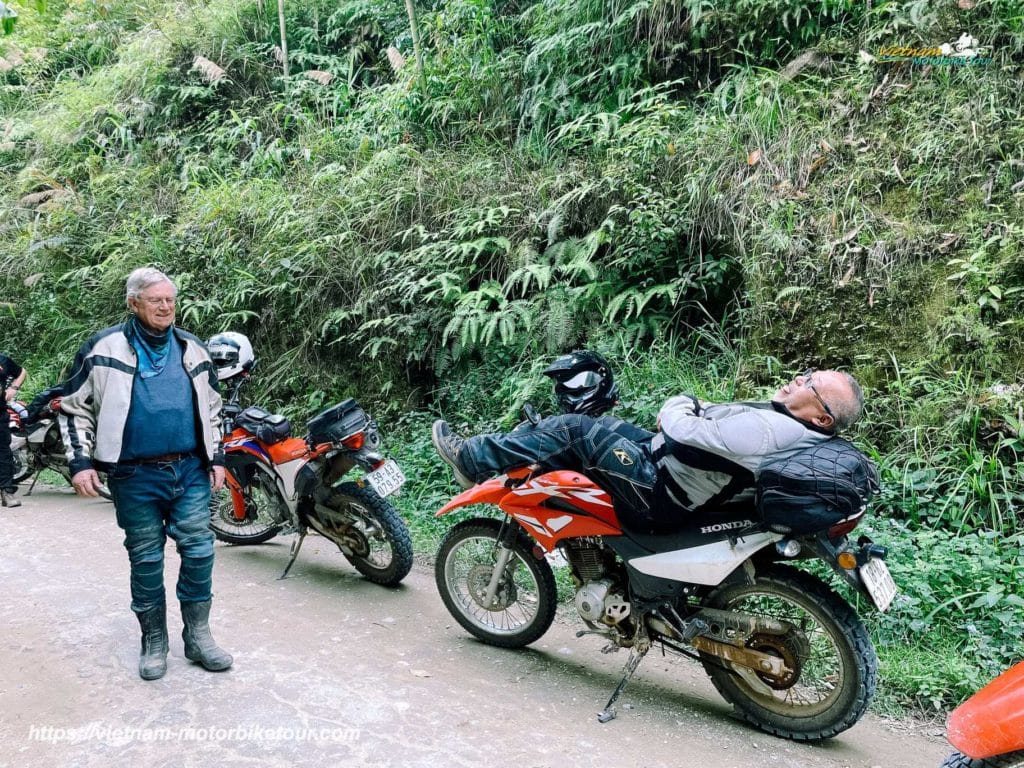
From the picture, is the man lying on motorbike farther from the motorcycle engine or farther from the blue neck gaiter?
the blue neck gaiter

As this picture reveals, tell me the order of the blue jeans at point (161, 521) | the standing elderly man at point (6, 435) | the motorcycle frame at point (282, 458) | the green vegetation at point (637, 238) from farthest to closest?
1. the standing elderly man at point (6, 435)
2. the motorcycle frame at point (282, 458)
3. the green vegetation at point (637, 238)
4. the blue jeans at point (161, 521)

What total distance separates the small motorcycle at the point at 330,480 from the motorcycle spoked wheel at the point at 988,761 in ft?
11.0

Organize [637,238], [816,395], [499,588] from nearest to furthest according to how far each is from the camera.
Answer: [816,395] < [499,588] < [637,238]

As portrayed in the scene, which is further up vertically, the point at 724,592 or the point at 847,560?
the point at 847,560

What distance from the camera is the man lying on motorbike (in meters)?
3.21

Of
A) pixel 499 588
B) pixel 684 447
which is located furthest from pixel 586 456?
pixel 499 588

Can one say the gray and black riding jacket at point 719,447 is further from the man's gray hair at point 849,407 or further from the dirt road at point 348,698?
the dirt road at point 348,698

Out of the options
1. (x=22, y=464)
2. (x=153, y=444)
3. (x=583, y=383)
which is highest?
(x=583, y=383)

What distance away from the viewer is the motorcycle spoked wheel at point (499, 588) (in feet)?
13.7

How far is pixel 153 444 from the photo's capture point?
3787 millimetres

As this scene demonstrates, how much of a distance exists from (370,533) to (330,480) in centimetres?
49

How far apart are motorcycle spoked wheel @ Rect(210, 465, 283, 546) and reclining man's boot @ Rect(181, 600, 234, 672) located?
1.80m

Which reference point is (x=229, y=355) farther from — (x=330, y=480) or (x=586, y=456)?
(x=586, y=456)
